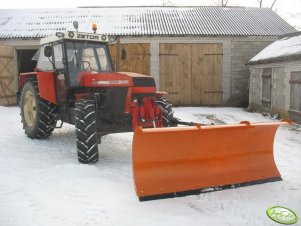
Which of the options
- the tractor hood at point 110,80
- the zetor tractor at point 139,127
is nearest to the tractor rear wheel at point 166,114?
the zetor tractor at point 139,127

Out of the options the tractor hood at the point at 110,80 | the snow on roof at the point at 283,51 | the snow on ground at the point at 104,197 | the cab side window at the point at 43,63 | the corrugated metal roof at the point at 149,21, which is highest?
the corrugated metal roof at the point at 149,21

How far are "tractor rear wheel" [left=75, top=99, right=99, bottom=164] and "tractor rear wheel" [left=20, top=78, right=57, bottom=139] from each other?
70.0 inches

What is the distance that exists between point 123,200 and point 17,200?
1.19 meters

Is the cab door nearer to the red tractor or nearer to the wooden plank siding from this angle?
the red tractor

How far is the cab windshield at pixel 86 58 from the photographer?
6379 mm

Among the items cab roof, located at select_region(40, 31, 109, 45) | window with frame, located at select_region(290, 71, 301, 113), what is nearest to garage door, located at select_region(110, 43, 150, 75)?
window with frame, located at select_region(290, 71, 301, 113)

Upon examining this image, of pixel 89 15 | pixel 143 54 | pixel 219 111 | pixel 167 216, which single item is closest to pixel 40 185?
pixel 167 216

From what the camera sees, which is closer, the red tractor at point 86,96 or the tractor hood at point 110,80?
the red tractor at point 86,96

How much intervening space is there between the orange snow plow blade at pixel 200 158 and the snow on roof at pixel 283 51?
6057 mm

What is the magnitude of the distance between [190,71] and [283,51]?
4.05 m

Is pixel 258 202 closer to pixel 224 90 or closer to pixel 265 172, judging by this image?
pixel 265 172

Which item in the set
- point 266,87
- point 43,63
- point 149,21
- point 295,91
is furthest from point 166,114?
point 149,21

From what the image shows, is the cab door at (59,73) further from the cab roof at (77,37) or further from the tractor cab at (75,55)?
the cab roof at (77,37)

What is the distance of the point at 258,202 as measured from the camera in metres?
4.25
